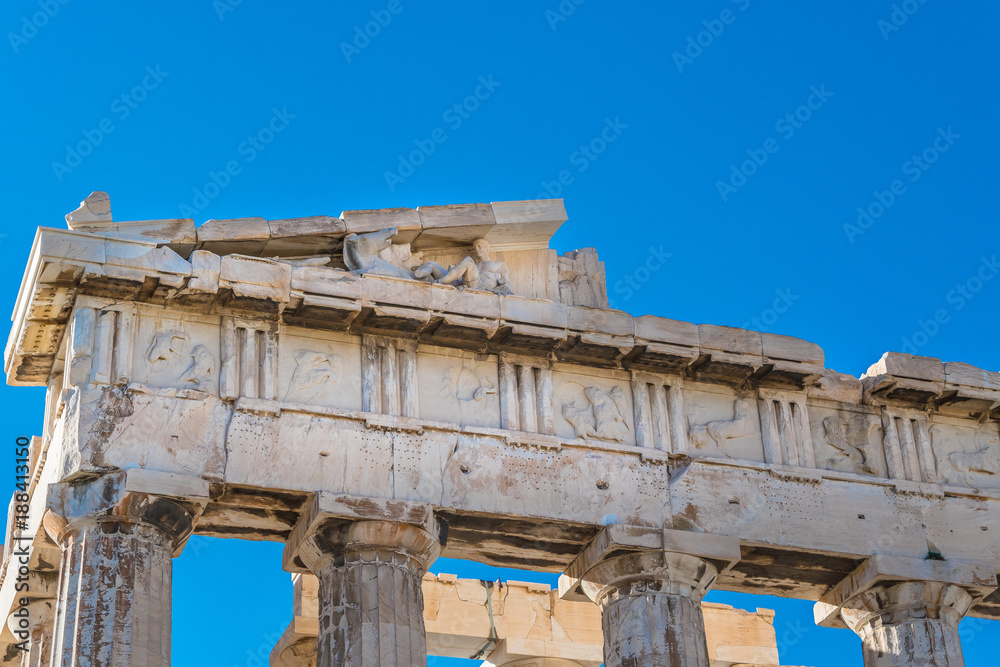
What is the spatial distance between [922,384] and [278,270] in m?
9.77

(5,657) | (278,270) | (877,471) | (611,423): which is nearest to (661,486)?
(611,423)

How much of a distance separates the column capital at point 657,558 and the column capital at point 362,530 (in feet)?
8.25

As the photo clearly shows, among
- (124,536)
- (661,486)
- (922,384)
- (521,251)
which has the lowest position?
(124,536)

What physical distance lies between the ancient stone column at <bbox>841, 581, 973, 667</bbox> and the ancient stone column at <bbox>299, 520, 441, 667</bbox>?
688 centimetres

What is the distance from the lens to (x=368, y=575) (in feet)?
70.8

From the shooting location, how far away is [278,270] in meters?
22.4

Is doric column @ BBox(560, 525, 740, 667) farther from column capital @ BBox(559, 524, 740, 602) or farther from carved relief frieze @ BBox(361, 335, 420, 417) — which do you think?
carved relief frieze @ BBox(361, 335, 420, 417)

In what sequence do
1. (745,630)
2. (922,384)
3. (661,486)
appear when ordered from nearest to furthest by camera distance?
(661,486)
(922,384)
(745,630)

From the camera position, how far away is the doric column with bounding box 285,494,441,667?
21094 mm

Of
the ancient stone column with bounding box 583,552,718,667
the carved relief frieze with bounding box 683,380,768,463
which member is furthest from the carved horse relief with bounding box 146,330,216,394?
the carved relief frieze with bounding box 683,380,768,463

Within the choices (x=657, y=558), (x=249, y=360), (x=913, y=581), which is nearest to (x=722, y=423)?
(x=657, y=558)

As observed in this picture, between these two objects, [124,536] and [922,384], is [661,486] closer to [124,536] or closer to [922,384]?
[922,384]

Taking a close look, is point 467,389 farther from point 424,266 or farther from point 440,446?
point 424,266

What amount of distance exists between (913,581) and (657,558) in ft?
13.0
